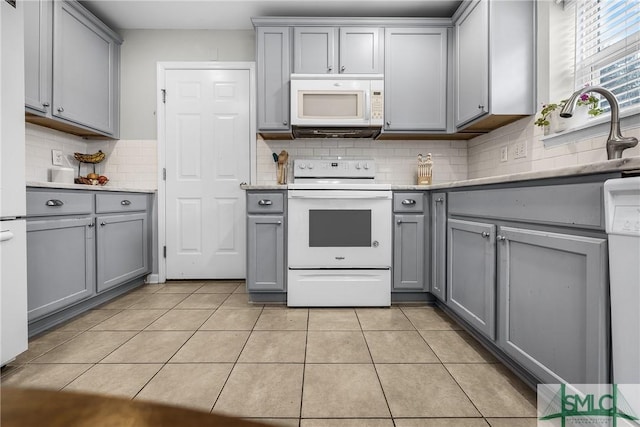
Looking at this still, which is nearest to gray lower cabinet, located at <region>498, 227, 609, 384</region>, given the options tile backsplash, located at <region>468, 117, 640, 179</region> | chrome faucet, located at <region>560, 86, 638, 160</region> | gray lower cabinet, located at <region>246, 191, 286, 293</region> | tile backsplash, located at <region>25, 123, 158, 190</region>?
chrome faucet, located at <region>560, 86, 638, 160</region>

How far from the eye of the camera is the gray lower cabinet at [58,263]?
1.81m

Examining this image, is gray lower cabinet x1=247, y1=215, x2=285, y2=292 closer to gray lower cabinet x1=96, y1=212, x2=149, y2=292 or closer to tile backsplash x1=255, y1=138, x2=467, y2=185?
tile backsplash x1=255, y1=138, x2=467, y2=185

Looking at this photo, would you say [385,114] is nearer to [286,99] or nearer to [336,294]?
[286,99]

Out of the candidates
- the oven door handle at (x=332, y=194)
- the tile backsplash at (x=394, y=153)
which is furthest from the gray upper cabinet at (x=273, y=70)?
the oven door handle at (x=332, y=194)

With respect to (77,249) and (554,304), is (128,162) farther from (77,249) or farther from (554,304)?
(554,304)

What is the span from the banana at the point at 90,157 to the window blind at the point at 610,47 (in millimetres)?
3897

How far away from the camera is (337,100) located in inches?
107

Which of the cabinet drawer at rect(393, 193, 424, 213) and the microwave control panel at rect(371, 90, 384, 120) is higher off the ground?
the microwave control panel at rect(371, 90, 384, 120)

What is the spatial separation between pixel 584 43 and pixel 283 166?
232cm

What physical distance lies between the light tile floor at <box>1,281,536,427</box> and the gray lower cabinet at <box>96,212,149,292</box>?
1.00ft

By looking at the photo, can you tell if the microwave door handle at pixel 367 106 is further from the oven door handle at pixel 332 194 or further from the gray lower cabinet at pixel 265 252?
the gray lower cabinet at pixel 265 252

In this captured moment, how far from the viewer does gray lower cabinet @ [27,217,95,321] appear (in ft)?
5.93

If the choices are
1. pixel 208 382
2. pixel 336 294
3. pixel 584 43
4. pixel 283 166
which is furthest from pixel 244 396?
pixel 584 43

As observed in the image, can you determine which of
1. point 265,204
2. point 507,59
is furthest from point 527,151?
point 265,204
